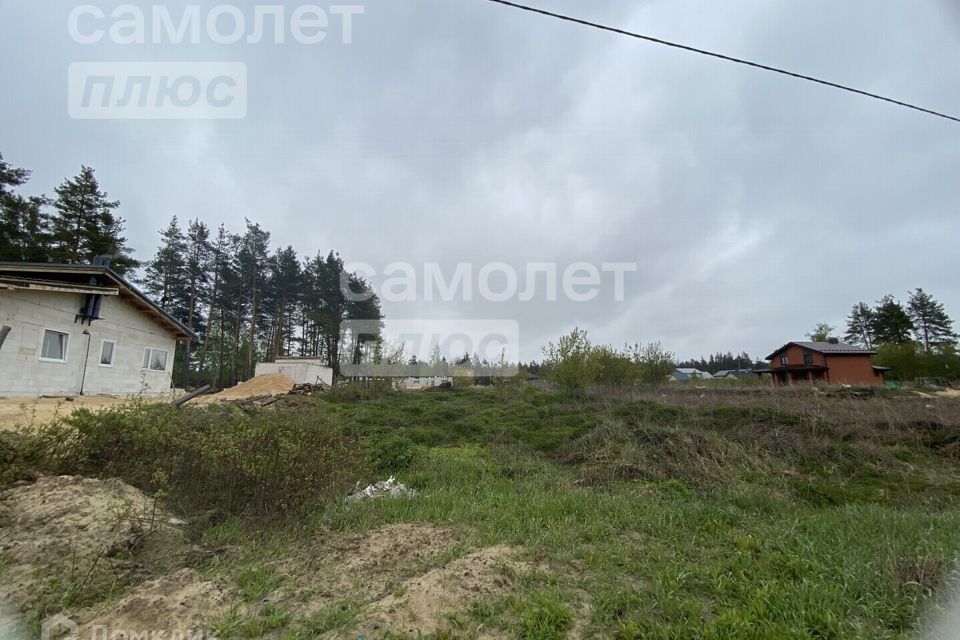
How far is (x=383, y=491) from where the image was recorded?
5.56 meters

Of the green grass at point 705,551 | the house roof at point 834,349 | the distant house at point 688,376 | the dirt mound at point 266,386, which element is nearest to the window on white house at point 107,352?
the dirt mound at point 266,386

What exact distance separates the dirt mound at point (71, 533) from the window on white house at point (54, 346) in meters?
11.1

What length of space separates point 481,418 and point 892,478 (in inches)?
390

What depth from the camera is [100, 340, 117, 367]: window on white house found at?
12.9m

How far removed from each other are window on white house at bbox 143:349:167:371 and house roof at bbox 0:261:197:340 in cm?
164

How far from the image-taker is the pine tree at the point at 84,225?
2130cm

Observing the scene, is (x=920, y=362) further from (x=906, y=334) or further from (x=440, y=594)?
(x=440, y=594)

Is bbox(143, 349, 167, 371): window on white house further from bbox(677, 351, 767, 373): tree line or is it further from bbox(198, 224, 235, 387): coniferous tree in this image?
bbox(677, 351, 767, 373): tree line

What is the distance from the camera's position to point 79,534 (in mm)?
3049

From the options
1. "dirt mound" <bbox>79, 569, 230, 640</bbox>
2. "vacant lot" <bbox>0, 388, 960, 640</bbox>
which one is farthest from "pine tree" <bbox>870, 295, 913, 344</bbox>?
"dirt mound" <bbox>79, 569, 230, 640</bbox>

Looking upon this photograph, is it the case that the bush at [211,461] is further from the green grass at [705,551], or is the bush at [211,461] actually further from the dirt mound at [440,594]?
the dirt mound at [440,594]

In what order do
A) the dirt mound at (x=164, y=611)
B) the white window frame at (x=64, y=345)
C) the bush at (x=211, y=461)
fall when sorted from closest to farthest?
the dirt mound at (x=164, y=611)
the bush at (x=211, y=461)
the white window frame at (x=64, y=345)

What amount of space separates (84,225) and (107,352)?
15031 millimetres

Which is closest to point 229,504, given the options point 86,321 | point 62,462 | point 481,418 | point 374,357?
point 62,462
